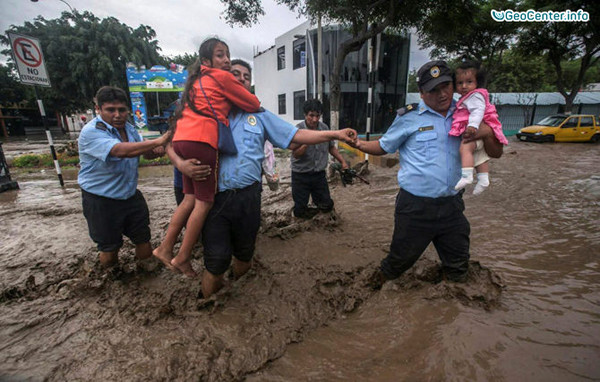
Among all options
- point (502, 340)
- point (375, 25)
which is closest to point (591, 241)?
point (502, 340)

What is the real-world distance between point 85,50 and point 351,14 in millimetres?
21691

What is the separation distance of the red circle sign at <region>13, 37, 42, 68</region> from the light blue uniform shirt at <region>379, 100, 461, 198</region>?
328 inches

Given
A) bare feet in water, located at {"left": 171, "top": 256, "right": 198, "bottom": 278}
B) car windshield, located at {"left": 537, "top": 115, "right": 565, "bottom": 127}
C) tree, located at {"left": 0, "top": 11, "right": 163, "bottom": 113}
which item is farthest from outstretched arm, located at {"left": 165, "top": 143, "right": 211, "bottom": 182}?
tree, located at {"left": 0, "top": 11, "right": 163, "bottom": 113}

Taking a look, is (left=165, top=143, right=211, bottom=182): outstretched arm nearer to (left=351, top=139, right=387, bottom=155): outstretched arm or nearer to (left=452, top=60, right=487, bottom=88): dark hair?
(left=351, top=139, right=387, bottom=155): outstretched arm

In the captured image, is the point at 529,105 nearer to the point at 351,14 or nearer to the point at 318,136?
the point at 351,14

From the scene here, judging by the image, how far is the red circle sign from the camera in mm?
6430

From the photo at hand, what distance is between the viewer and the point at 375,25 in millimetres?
7859

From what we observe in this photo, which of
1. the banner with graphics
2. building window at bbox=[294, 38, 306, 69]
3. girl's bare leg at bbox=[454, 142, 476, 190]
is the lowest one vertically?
girl's bare leg at bbox=[454, 142, 476, 190]

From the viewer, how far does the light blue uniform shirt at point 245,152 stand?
199 cm

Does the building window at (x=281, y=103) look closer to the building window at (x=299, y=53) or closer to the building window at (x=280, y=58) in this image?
the building window at (x=280, y=58)

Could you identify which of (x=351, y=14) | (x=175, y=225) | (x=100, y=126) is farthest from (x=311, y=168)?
(x=351, y=14)

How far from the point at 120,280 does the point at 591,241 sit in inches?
213

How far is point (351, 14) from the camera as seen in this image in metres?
8.06

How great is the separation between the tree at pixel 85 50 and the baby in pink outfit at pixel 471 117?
78.0 ft
